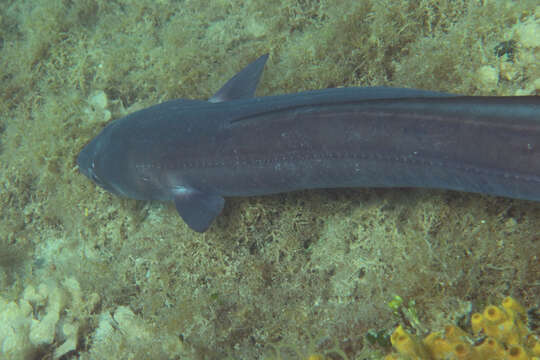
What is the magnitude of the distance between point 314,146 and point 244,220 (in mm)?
1075

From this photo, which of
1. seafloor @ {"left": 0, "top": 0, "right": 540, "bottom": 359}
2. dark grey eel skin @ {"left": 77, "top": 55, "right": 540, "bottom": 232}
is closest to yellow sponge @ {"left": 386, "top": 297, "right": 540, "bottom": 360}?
seafloor @ {"left": 0, "top": 0, "right": 540, "bottom": 359}

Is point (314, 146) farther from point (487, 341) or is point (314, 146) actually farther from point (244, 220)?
point (487, 341)

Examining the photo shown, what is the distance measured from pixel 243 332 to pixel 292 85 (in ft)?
7.99

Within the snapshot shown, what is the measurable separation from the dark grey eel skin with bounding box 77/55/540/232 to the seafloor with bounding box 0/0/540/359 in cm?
40

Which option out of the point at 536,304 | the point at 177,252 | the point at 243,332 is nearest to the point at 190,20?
the point at 177,252

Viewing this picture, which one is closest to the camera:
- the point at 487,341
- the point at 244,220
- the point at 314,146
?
the point at 487,341

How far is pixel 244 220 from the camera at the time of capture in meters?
3.16

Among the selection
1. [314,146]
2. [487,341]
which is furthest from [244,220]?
[487,341]

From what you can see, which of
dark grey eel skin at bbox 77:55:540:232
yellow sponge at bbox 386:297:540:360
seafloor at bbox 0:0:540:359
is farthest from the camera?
seafloor at bbox 0:0:540:359

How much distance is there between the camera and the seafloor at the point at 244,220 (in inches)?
94.3

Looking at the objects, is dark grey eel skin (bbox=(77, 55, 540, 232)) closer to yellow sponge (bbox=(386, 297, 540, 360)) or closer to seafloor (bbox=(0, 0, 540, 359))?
seafloor (bbox=(0, 0, 540, 359))

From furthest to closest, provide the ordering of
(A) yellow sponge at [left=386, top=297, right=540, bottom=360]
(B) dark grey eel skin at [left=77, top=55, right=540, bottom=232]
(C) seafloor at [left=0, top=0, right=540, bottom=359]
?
1. (C) seafloor at [left=0, top=0, right=540, bottom=359]
2. (B) dark grey eel skin at [left=77, top=55, right=540, bottom=232]
3. (A) yellow sponge at [left=386, top=297, right=540, bottom=360]

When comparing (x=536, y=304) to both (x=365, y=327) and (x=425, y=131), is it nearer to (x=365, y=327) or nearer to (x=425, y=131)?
(x=365, y=327)

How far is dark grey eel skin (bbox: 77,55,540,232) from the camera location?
6.68 feet
